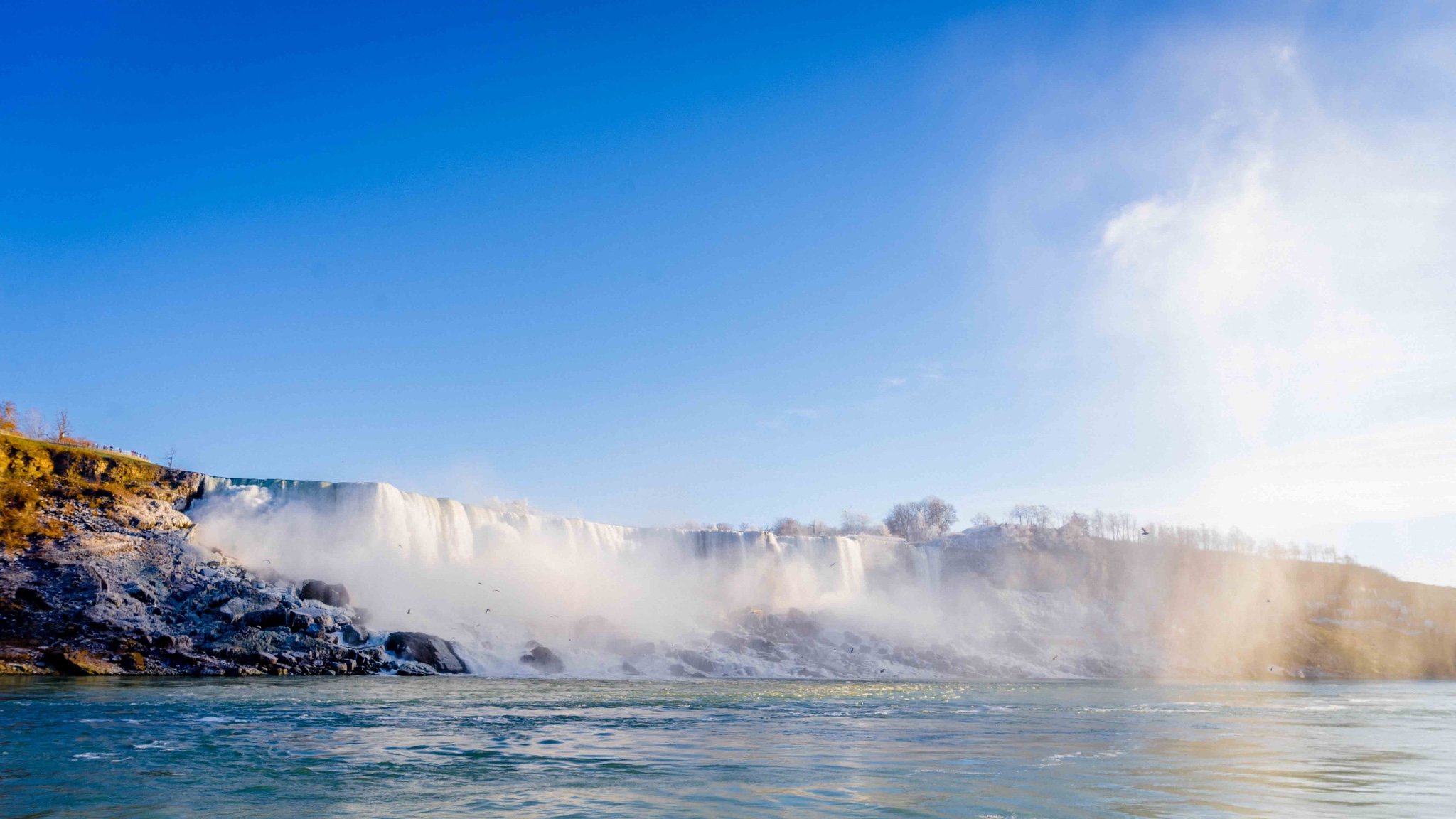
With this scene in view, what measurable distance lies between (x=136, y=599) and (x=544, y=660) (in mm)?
18017

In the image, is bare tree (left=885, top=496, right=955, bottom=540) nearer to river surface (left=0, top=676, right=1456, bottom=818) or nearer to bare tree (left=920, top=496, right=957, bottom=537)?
bare tree (left=920, top=496, right=957, bottom=537)

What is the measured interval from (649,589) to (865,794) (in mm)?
51485

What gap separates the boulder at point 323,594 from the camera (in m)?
40.2

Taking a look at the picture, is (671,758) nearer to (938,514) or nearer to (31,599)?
(31,599)

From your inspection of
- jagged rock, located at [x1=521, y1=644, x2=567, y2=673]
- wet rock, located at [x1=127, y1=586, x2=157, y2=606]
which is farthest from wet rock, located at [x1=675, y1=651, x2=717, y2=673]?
wet rock, located at [x1=127, y1=586, x2=157, y2=606]

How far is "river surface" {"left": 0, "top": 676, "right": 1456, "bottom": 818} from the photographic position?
8484 mm

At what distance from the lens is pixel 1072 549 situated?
79812mm

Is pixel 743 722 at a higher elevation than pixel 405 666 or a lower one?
higher

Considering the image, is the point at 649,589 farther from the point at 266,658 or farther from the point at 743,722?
the point at 743,722

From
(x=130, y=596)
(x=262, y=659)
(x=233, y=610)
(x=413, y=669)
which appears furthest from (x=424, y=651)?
(x=130, y=596)

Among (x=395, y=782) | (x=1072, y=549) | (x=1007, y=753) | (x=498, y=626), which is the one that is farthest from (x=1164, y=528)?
(x=395, y=782)

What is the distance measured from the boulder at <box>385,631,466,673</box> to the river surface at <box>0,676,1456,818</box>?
1214 cm

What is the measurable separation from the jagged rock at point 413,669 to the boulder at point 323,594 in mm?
5789

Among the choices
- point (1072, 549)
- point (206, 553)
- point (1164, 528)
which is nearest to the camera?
→ point (206, 553)
